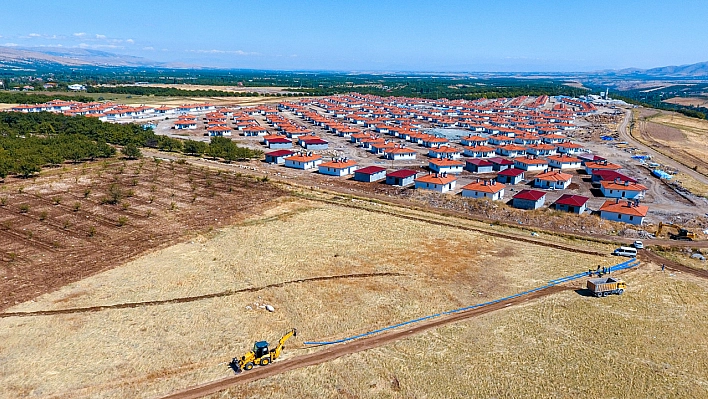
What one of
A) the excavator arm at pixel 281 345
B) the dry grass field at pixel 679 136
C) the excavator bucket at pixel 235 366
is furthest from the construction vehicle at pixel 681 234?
the excavator bucket at pixel 235 366

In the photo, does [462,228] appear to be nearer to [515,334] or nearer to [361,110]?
[515,334]

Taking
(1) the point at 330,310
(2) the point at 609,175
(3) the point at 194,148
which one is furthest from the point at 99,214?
(2) the point at 609,175

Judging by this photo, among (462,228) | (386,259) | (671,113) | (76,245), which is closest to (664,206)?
(462,228)

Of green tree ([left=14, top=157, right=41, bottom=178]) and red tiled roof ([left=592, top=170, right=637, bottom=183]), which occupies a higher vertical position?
green tree ([left=14, top=157, right=41, bottom=178])

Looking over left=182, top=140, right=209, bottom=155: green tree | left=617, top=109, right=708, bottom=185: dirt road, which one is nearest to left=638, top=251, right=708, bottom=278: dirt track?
left=617, top=109, right=708, bottom=185: dirt road

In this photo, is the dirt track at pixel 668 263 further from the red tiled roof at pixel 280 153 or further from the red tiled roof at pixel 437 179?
the red tiled roof at pixel 280 153

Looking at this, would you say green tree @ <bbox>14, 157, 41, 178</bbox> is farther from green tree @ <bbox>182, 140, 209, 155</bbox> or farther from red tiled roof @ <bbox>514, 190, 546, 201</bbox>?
red tiled roof @ <bbox>514, 190, 546, 201</bbox>

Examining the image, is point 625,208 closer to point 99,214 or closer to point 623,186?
point 623,186
